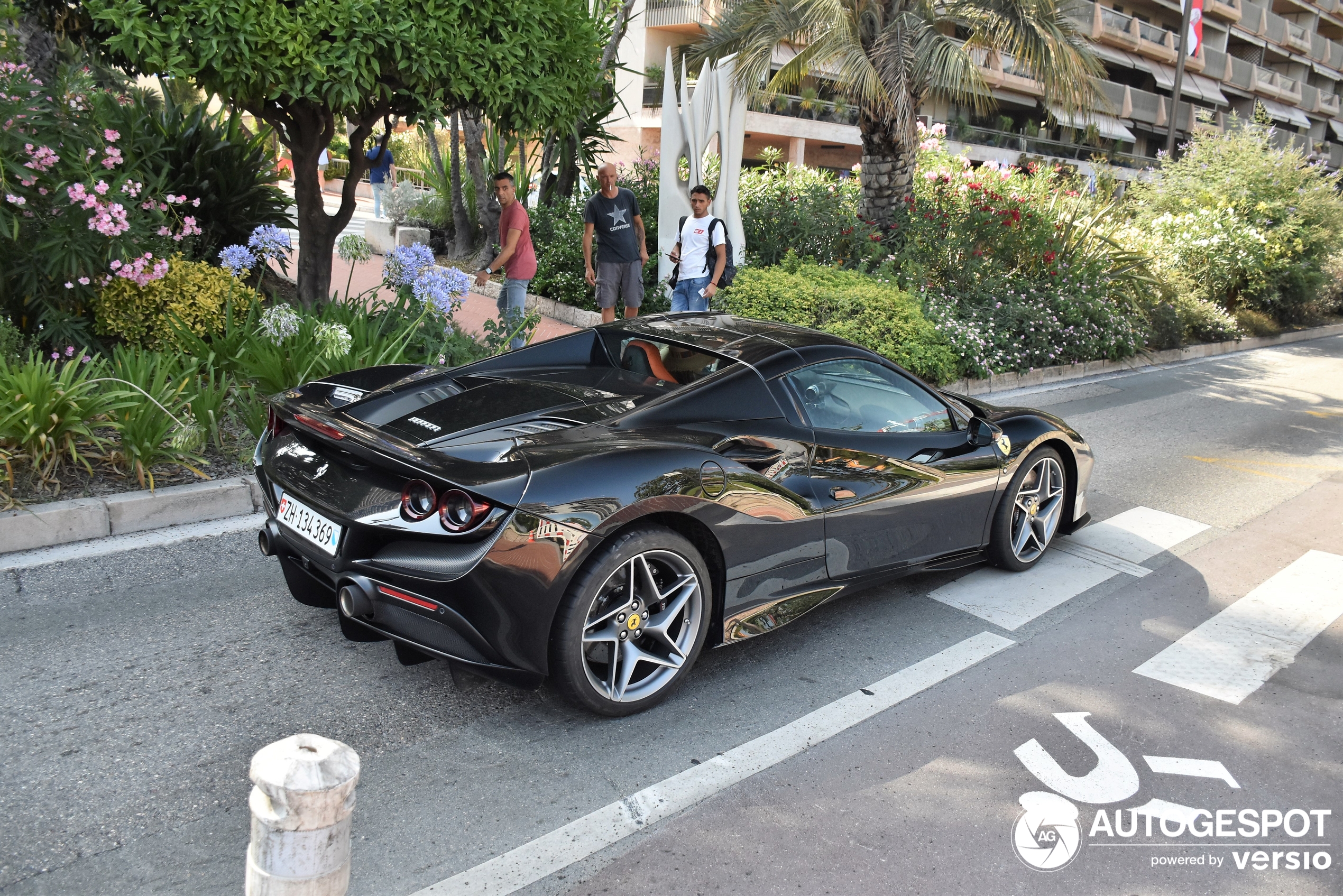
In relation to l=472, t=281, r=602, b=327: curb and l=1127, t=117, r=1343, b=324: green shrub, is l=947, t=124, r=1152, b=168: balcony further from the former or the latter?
l=472, t=281, r=602, b=327: curb

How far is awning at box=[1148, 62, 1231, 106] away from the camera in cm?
4819

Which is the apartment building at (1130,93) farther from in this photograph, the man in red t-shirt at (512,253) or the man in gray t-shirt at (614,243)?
the man in red t-shirt at (512,253)

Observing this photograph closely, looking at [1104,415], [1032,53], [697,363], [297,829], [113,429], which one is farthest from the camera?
[1032,53]

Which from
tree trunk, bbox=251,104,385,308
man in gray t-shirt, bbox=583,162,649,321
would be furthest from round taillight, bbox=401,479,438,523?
man in gray t-shirt, bbox=583,162,649,321

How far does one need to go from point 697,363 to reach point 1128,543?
3.25m

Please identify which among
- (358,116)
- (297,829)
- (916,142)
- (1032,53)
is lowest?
(297,829)

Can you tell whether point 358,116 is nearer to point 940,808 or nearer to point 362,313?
point 362,313

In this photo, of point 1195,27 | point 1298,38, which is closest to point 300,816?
point 1195,27

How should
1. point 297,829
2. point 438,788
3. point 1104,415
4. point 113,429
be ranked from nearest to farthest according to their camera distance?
point 297,829, point 438,788, point 113,429, point 1104,415

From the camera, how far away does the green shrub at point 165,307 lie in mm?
6625

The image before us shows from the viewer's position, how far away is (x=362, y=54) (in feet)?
20.5

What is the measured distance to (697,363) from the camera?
4.18 m

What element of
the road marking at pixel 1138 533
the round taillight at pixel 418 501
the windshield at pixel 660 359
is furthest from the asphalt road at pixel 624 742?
the windshield at pixel 660 359

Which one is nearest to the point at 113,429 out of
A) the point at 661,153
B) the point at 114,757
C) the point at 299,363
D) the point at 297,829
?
the point at 299,363
